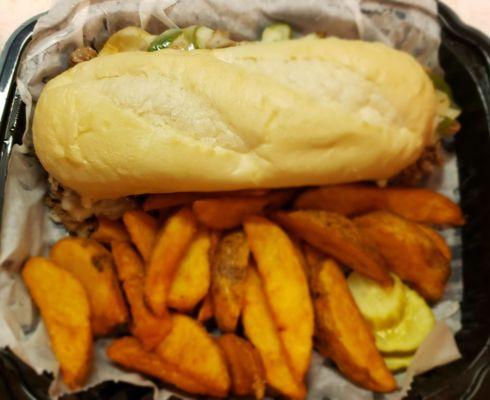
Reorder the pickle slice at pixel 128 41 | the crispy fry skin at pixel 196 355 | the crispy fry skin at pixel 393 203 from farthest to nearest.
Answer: the pickle slice at pixel 128 41 → the crispy fry skin at pixel 393 203 → the crispy fry skin at pixel 196 355

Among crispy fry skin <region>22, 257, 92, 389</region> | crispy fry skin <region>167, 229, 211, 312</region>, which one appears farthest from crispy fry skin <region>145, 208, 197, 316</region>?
crispy fry skin <region>22, 257, 92, 389</region>

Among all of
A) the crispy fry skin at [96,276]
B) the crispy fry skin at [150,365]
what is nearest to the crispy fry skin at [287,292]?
the crispy fry skin at [150,365]

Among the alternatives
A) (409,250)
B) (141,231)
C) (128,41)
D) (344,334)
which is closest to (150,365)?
(141,231)

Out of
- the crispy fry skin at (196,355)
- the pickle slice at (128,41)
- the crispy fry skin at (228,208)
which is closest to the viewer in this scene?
the crispy fry skin at (196,355)

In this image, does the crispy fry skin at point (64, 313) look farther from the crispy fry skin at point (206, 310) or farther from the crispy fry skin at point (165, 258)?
the crispy fry skin at point (206, 310)

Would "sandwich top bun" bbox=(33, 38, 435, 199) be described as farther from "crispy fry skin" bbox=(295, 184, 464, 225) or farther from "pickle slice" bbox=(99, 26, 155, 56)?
"pickle slice" bbox=(99, 26, 155, 56)

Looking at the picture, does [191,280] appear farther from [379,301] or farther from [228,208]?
[379,301]
